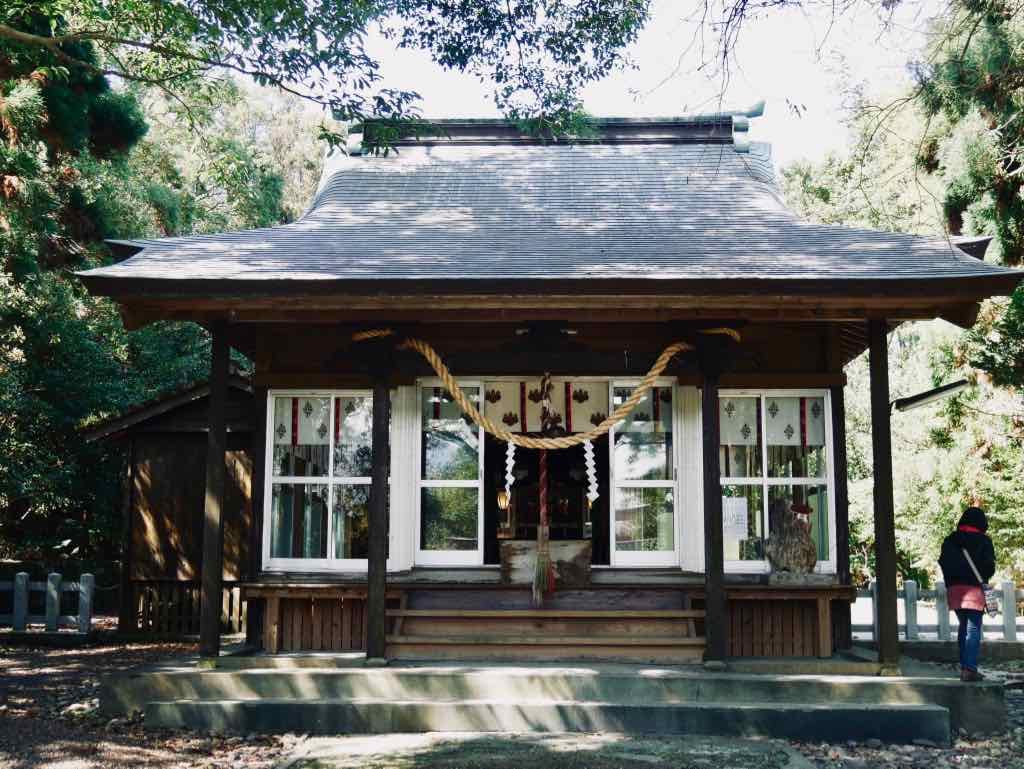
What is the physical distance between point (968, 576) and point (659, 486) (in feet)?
9.01

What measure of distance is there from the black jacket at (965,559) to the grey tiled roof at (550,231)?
2135 millimetres

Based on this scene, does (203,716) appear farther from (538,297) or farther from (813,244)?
(813,244)

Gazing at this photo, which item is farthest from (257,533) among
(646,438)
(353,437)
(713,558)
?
(713,558)

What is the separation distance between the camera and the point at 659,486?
8.85 metres

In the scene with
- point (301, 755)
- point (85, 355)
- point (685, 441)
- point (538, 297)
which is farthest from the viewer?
point (85, 355)

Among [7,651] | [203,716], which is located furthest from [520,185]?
[7,651]

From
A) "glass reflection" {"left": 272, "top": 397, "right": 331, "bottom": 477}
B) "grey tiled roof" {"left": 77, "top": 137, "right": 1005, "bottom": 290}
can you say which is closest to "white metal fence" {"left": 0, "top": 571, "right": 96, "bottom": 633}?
"glass reflection" {"left": 272, "top": 397, "right": 331, "bottom": 477}

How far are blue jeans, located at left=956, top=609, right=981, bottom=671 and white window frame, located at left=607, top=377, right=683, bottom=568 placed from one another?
2470 mm

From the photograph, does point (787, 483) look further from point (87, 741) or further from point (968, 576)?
point (87, 741)

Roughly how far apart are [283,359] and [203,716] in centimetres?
333

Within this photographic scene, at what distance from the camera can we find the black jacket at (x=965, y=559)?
23.9 feet

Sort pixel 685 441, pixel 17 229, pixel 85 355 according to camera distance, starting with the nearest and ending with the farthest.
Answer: pixel 685 441 → pixel 17 229 → pixel 85 355

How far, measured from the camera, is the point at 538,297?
6918mm

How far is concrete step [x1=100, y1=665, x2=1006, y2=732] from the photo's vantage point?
703 cm
